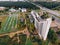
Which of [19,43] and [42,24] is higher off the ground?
[42,24]

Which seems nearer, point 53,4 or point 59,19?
point 59,19

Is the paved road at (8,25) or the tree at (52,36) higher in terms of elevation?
the tree at (52,36)

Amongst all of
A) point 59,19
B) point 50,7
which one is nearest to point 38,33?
point 59,19

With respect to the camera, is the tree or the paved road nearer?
the tree

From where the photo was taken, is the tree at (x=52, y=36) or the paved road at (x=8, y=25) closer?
the tree at (x=52, y=36)

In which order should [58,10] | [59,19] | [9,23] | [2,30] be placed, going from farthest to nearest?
[58,10], [59,19], [9,23], [2,30]

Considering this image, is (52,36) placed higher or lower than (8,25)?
higher

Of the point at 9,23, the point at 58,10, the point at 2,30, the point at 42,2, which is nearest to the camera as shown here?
the point at 2,30

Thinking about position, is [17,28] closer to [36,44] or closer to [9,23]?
[9,23]

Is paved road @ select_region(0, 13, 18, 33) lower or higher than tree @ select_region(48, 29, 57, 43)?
lower

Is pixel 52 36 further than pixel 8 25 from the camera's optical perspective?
No
